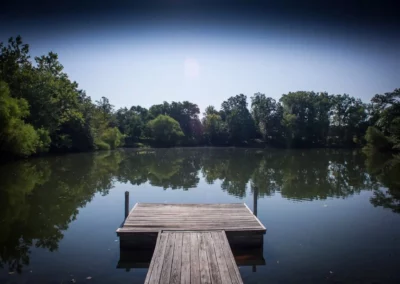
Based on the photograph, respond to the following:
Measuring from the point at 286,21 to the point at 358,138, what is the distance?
81.2m

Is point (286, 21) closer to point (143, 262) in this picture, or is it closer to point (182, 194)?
point (143, 262)

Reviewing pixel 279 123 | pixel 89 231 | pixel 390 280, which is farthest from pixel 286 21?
pixel 279 123

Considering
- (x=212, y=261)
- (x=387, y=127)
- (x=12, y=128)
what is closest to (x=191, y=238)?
(x=212, y=261)

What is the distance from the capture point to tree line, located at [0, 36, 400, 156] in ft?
131

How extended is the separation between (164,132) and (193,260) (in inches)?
3059

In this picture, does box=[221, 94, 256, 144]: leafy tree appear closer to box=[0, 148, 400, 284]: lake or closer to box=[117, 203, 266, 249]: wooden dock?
box=[0, 148, 400, 284]: lake

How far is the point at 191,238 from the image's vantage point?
8.52 m

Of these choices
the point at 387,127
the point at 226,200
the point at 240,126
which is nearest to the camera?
the point at 226,200

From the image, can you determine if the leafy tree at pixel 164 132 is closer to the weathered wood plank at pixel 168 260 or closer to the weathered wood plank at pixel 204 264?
the weathered wood plank at pixel 168 260

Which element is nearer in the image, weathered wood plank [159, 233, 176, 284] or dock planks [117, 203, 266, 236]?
weathered wood plank [159, 233, 176, 284]

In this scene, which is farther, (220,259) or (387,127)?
(387,127)

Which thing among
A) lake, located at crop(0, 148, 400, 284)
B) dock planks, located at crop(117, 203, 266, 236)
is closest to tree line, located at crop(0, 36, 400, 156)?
lake, located at crop(0, 148, 400, 284)

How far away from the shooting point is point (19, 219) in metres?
12.9

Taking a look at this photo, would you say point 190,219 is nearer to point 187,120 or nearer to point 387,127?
point 387,127
